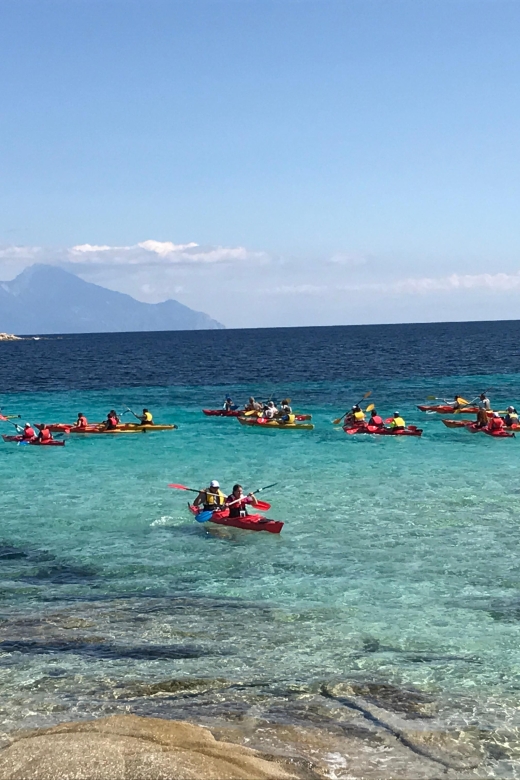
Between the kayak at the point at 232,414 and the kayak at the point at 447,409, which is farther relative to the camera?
the kayak at the point at 447,409

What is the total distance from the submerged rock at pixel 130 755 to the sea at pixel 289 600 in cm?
102

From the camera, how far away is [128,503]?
92.5ft

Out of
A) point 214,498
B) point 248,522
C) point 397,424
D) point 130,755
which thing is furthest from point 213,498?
point 397,424

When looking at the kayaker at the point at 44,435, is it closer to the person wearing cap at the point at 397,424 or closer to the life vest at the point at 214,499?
the life vest at the point at 214,499

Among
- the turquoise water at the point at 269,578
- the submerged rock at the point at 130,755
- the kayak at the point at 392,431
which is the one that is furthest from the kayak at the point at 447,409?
the submerged rock at the point at 130,755

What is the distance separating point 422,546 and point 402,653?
7.47 metres

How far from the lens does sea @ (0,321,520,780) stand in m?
11.7

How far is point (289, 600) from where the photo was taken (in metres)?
17.9

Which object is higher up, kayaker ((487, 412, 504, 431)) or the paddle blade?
kayaker ((487, 412, 504, 431))

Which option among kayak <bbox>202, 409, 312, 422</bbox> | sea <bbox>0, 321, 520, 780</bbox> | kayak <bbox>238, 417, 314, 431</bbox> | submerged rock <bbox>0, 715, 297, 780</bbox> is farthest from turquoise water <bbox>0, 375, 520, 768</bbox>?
kayak <bbox>202, 409, 312, 422</bbox>

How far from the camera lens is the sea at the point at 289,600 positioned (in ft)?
38.5

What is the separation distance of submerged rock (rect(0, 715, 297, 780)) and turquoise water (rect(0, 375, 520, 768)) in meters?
1.97

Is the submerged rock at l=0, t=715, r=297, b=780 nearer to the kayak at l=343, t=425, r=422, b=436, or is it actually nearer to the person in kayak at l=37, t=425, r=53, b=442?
the person in kayak at l=37, t=425, r=53, b=442

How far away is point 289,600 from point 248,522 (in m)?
6.04
